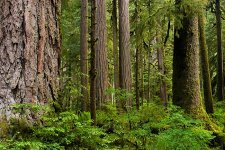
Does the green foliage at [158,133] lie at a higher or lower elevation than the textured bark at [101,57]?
lower

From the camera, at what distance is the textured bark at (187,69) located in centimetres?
873

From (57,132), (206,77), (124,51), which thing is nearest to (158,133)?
(57,132)

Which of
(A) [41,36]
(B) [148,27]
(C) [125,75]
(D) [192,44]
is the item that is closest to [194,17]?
(D) [192,44]

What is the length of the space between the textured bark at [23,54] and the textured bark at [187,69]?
16.2 ft

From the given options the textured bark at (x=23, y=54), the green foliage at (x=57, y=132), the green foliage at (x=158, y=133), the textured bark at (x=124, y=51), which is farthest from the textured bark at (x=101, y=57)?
the green foliage at (x=57, y=132)

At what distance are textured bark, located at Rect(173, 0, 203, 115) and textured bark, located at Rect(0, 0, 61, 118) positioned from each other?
4.93 meters

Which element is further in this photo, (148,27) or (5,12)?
(148,27)

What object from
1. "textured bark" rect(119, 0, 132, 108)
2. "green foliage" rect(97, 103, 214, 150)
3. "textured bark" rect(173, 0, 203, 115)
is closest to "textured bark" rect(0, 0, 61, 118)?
"green foliage" rect(97, 103, 214, 150)

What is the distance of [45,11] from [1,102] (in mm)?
1508

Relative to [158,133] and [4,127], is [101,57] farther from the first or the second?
[4,127]

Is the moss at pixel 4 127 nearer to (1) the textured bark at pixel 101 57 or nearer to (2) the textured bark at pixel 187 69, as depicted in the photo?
(2) the textured bark at pixel 187 69

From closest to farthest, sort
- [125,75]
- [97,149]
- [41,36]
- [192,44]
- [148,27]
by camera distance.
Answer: [97,149], [41,36], [192,44], [148,27], [125,75]

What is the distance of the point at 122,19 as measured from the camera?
13.5 meters

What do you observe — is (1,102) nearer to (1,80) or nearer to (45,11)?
(1,80)
